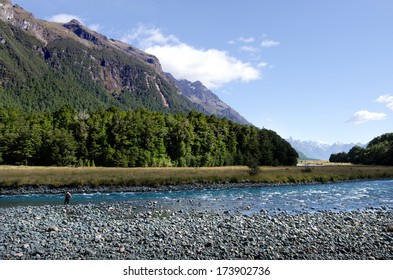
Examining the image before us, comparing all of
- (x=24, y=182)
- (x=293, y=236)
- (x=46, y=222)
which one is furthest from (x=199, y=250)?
(x=24, y=182)

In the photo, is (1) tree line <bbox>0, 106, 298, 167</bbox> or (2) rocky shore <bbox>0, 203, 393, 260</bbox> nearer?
(2) rocky shore <bbox>0, 203, 393, 260</bbox>

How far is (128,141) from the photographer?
98.4 meters

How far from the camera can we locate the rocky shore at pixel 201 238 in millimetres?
15242

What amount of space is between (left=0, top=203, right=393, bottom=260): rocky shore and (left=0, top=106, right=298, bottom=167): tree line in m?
66.5

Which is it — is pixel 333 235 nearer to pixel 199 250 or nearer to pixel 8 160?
pixel 199 250

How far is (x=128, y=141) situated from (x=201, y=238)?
273 ft

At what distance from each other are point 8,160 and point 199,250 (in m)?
90.7

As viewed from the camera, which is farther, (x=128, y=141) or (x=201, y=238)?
(x=128, y=141)

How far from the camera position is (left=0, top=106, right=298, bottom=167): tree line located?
90.9m

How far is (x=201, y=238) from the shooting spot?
17.8 m

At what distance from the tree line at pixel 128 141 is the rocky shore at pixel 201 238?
218 feet

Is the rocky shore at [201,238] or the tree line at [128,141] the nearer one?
the rocky shore at [201,238]

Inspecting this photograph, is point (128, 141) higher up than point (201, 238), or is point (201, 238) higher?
point (128, 141)

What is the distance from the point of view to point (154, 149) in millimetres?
102562
